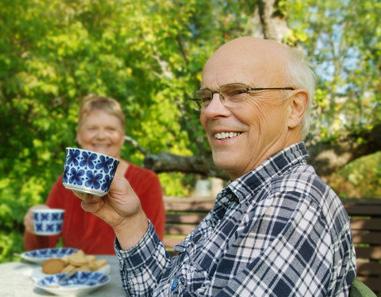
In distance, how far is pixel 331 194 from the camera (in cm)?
112

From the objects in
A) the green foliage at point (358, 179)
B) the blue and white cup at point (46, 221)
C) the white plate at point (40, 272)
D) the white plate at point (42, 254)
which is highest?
Answer: the blue and white cup at point (46, 221)

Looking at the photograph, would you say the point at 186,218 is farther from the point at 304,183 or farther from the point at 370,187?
the point at 370,187

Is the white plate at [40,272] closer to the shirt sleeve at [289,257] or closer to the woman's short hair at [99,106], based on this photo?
the shirt sleeve at [289,257]

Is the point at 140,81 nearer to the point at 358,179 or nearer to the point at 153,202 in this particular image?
the point at 153,202

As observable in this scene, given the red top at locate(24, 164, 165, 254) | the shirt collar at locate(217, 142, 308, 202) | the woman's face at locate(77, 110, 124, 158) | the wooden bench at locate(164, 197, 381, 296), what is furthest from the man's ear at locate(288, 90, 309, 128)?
the wooden bench at locate(164, 197, 381, 296)

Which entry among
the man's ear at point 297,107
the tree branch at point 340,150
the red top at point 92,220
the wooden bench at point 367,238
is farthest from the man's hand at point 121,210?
the tree branch at point 340,150

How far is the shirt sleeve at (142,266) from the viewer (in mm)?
1561

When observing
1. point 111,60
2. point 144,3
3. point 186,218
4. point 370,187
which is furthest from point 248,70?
point 370,187

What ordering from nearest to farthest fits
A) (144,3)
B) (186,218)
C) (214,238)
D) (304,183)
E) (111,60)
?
1. (304,183)
2. (214,238)
3. (186,218)
4. (111,60)
5. (144,3)

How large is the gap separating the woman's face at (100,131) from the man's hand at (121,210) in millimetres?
1212

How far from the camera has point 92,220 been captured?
261cm

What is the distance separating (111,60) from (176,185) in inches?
82.8

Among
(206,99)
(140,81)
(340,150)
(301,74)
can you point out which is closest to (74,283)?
(206,99)

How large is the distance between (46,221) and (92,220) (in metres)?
0.54
